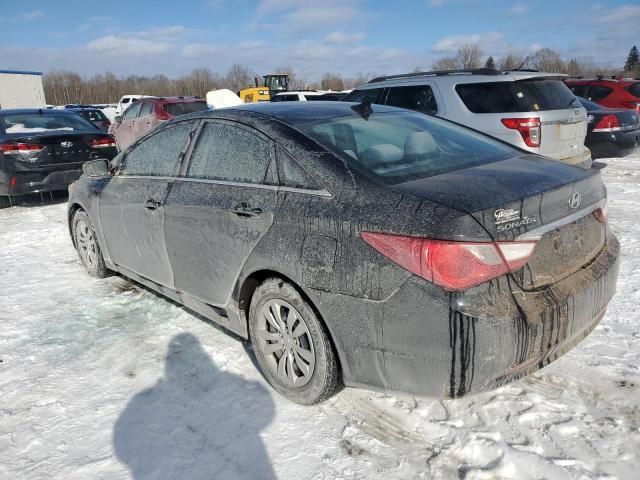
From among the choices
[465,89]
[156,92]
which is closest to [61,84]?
[156,92]

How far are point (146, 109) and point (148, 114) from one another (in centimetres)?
30

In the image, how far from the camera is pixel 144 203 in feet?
12.1

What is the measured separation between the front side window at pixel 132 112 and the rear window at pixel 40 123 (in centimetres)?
418

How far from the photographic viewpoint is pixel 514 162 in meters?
2.82

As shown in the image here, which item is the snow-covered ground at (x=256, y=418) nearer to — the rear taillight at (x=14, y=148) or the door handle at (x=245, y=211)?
the door handle at (x=245, y=211)

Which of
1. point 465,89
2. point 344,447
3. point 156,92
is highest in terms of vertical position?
point 156,92

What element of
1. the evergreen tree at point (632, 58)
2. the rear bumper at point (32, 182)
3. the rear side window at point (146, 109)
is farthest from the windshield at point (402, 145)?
the evergreen tree at point (632, 58)

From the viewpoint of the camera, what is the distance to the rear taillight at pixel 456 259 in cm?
204

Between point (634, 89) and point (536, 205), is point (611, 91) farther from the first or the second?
point (536, 205)

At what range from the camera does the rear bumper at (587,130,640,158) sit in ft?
29.8

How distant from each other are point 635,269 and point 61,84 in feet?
261

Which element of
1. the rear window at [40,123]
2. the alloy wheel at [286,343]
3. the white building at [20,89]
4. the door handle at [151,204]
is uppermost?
the white building at [20,89]

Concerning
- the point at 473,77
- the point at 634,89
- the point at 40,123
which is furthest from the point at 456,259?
the point at 634,89

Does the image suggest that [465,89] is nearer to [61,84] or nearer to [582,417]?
[582,417]
